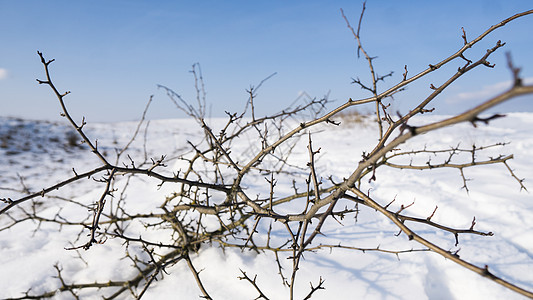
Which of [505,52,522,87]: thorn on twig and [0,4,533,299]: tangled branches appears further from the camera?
[0,4,533,299]: tangled branches

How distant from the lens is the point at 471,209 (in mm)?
2635

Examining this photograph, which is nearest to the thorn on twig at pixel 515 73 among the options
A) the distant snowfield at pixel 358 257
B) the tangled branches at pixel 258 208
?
the tangled branches at pixel 258 208

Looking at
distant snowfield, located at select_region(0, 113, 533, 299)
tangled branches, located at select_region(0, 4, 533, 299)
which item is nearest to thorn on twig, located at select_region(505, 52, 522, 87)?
tangled branches, located at select_region(0, 4, 533, 299)

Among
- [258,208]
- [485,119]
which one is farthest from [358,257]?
[485,119]

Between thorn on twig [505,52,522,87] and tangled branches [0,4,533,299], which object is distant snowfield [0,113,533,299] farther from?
thorn on twig [505,52,522,87]

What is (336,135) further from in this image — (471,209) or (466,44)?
(466,44)

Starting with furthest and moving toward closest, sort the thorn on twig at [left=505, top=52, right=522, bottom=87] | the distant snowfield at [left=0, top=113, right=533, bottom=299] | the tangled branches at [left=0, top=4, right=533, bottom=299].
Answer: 1. the distant snowfield at [left=0, top=113, right=533, bottom=299]
2. the tangled branches at [left=0, top=4, right=533, bottom=299]
3. the thorn on twig at [left=505, top=52, right=522, bottom=87]

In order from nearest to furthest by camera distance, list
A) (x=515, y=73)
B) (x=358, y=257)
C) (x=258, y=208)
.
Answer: (x=515, y=73) → (x=258, y=208) → (x=358, y=257)

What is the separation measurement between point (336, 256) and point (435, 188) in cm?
222

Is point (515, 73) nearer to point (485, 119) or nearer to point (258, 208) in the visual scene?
point (485, 119)

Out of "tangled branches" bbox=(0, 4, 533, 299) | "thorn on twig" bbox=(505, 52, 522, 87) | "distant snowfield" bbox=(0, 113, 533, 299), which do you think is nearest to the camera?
"thorn on twig" bbox=(505, 52, 522, 87)

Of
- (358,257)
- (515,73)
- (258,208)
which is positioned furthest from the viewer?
(358,257)

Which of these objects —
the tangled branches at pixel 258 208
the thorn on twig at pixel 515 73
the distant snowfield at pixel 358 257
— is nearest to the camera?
the thorn on twig at pixel 515 73

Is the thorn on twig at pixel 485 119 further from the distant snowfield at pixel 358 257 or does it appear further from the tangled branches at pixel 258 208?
the distant snowfield at pixel 358 257
